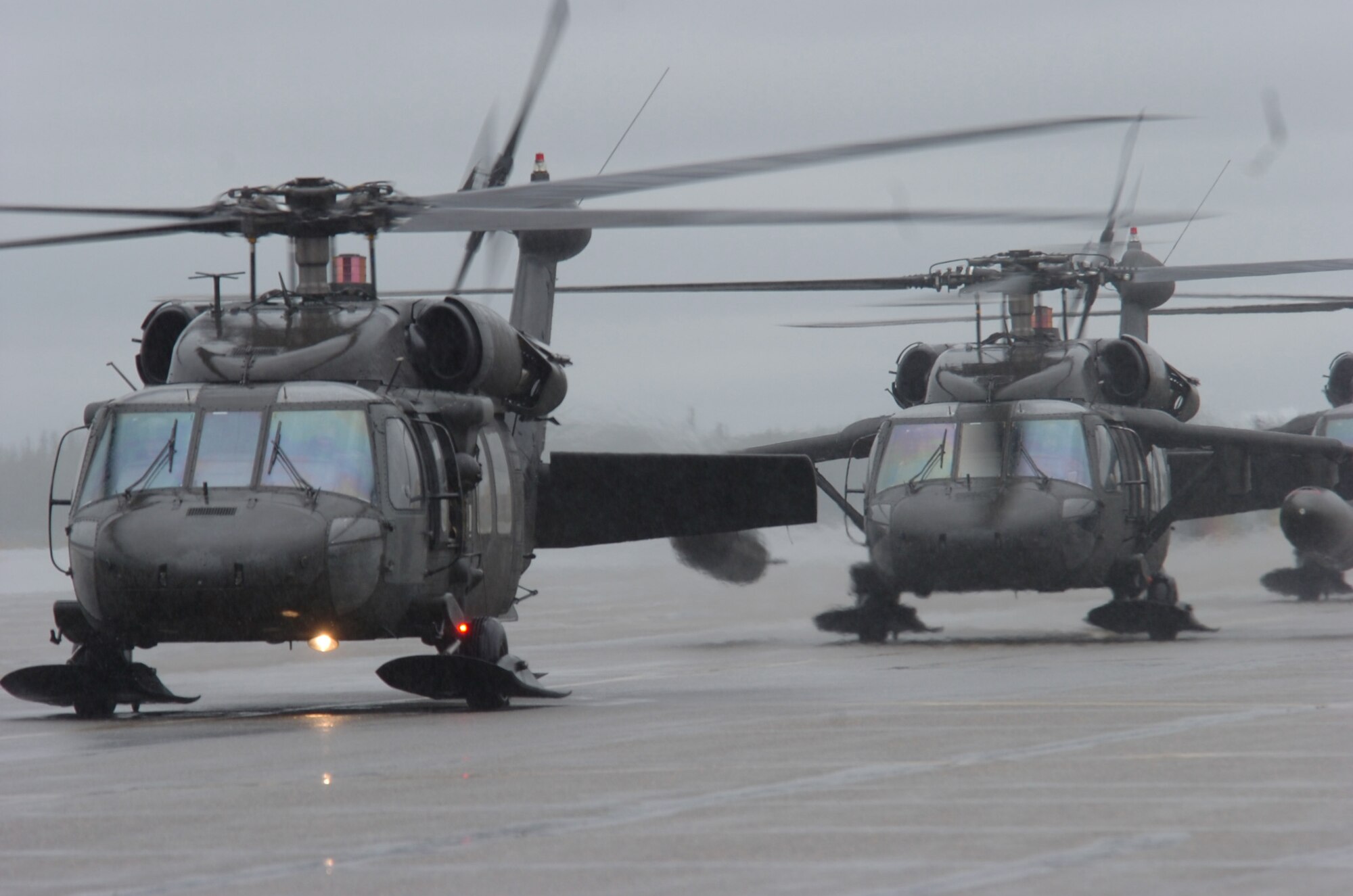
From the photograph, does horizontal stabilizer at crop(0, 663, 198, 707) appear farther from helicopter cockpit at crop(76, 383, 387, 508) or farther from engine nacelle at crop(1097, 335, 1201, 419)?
engine nacelle at crop(1097, 335, 1201, 419)

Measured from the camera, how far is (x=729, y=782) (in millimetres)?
9117

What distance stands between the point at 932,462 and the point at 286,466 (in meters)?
9.41

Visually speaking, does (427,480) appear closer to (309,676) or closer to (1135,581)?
(309,676)

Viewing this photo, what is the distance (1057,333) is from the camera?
76.6 feet

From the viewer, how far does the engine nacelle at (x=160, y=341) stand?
51.1 feet

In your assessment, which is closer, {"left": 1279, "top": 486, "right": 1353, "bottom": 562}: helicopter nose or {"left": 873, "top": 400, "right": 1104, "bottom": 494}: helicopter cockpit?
{"left": 873, "top": 400, "right": 1104, "bottom": 494}: helicopter cockpit

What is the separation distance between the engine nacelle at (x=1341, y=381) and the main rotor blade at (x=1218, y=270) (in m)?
8.18

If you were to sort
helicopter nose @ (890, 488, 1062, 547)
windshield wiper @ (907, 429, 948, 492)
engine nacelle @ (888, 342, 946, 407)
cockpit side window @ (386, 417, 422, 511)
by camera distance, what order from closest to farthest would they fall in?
cockpit side window @ (386, 417, 422, 511) → helicopter nose @ (890, 488, 1062, 547) → windshield wiper @ (907, 429, 948, 492) → engine nacelle @ (888, 342, 946, 407)

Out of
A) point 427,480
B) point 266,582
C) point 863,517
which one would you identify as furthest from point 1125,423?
point 266,582

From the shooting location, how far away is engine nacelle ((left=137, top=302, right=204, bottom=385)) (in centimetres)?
1556

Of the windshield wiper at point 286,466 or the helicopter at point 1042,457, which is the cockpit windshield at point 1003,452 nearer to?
the helicopter at point 1042,457

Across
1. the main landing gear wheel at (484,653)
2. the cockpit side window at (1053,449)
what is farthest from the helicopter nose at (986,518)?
the main landing gear wheel at (484,653)

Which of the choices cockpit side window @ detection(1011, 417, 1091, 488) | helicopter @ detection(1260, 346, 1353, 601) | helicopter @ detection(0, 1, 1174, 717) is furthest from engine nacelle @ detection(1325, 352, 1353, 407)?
helicopter @ detection(0, 1, 1174, 717)

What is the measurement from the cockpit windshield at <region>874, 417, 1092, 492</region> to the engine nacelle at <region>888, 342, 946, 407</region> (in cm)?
287
